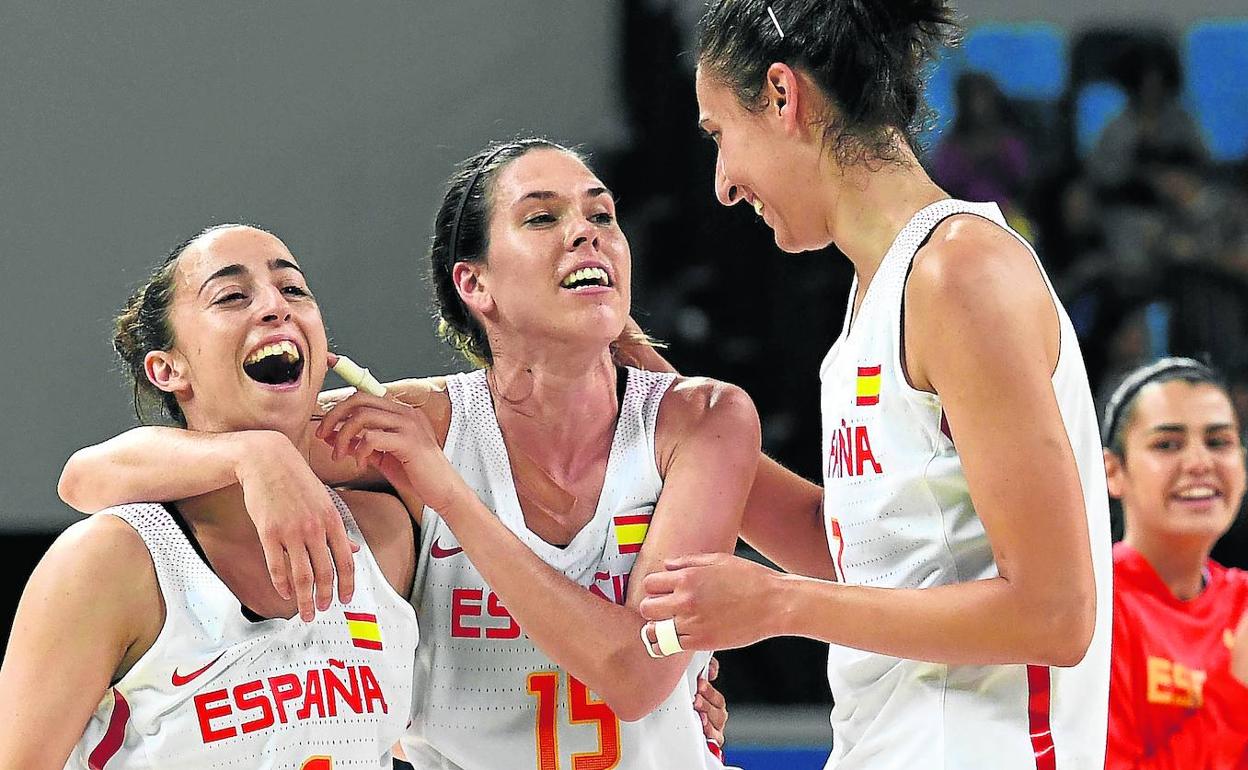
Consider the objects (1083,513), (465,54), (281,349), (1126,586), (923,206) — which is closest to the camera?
(1083,513)

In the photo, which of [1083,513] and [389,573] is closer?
[1083,513]

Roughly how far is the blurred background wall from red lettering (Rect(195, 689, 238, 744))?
12.0 feet

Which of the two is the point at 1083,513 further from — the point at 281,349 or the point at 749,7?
the point at 281,349

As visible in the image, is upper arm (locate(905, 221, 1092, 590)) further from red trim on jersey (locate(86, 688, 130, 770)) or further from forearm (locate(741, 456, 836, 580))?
red trim on jersey (locate(86, 688, 130, 770))

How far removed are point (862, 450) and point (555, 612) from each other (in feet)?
1.77

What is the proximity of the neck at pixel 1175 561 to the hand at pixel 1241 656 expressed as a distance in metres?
0.19

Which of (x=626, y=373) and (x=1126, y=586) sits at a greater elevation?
(x=626, y=373)

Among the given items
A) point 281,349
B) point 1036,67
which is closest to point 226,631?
point 281,349

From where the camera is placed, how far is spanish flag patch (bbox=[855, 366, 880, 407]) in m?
1.93

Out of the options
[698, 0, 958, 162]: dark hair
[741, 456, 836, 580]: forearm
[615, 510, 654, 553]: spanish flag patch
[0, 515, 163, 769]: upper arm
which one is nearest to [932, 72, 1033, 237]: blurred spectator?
[741, 456, 836, 580]: forearm

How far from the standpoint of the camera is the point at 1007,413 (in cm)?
174

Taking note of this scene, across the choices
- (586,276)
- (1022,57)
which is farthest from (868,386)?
(1022,57)

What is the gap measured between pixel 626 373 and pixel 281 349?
2.09 ft

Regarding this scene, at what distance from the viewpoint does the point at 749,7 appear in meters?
2.04
